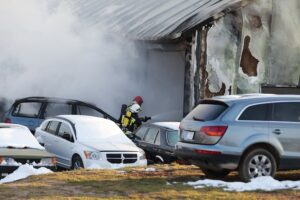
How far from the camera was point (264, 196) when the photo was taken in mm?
8680

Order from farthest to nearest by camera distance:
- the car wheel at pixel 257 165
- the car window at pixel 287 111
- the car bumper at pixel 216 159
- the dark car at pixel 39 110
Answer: the dark car at pixel 39 110 < the car window at pixel 287 111 < the car wheel at pixel 257 165 < the car bumper at pixel 216 159

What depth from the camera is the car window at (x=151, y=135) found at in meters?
14.3

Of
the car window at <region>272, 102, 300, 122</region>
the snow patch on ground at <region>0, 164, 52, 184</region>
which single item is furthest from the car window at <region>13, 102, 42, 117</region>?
the car window at <region>272, 102, 300, 122</region>

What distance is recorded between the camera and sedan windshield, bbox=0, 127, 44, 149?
12.1 m

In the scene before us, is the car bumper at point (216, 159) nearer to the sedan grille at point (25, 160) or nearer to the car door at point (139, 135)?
the sedan grille at point (25, 160)

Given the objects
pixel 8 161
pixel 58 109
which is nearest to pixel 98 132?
pixel 8 161

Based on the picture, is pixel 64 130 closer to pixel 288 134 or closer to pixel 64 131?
pixel 64 131

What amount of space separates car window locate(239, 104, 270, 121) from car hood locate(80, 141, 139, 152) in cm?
412

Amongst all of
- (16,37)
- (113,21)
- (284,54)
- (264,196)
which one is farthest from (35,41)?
(264,196)

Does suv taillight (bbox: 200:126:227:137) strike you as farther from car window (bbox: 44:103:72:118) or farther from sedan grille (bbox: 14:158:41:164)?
car window (bbox: 44:103:72:118)

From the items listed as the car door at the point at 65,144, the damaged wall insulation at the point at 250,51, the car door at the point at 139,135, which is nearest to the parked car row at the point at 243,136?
the car door at the point at 65,144

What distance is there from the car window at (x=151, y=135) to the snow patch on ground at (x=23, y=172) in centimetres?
346

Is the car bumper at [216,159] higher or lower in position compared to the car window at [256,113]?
lower

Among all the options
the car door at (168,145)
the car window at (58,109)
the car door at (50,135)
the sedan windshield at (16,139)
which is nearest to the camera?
the sedan windshield at (16,139)
